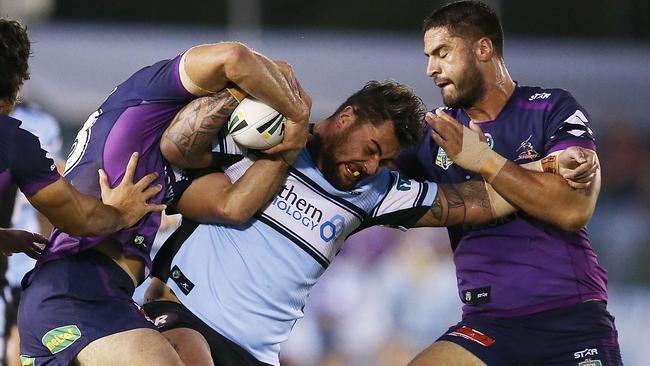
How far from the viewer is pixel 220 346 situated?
16.2 feet

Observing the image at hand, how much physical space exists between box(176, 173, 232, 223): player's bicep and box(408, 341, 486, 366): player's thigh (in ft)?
3.71

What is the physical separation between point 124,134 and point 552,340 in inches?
84.7

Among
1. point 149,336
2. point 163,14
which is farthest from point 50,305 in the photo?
point 163,14

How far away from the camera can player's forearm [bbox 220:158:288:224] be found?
481 cm

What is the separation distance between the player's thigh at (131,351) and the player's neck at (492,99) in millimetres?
1990

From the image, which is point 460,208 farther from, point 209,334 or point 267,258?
point 209,334

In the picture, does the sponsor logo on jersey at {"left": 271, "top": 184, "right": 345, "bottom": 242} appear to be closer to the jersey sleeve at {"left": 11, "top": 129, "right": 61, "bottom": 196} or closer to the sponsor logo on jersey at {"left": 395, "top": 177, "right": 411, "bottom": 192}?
the sponsor logo on jersey at {"left": 395, "top": 177, "right": 411, "bottom": 192}

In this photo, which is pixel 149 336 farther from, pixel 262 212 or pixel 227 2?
pixel 227 2

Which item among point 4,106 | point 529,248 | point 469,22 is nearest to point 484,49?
point 469,22

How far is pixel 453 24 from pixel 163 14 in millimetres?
6880

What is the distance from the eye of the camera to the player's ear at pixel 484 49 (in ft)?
18.2

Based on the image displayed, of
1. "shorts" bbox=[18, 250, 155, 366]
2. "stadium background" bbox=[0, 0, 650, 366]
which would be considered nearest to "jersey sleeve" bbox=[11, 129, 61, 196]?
"shorts" bbox=[18, 250, 155, 366]

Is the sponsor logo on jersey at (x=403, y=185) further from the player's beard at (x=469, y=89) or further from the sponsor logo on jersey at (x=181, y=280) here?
the sponsor logo on jersey at (x=181, y=280)

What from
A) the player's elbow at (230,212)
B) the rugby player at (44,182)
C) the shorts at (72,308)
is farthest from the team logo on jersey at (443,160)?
the shorts at (72,308)
